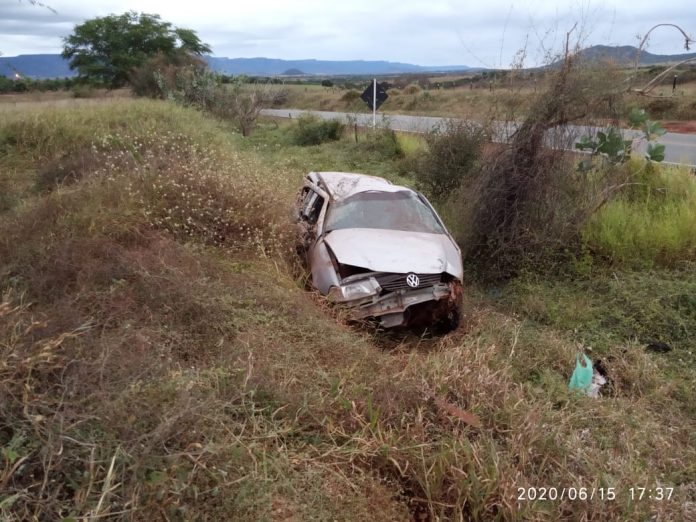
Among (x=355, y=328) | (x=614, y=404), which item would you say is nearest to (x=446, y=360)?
(x=355, y=328)

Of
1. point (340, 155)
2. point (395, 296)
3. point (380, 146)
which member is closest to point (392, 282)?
point (395, 296)

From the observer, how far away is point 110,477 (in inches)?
84.9

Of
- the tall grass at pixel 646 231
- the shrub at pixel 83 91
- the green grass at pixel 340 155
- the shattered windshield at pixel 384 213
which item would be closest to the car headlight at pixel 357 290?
the shattered windshield at pixel 384 213

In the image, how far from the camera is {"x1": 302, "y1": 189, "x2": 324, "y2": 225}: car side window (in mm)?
6350

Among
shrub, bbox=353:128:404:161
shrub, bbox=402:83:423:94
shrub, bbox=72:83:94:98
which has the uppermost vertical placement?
shrub, bbox=402:83:423:94

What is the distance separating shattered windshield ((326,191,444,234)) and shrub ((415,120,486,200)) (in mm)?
3596

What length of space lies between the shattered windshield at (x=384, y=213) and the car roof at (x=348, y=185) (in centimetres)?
13

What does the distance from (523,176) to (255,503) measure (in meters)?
5.95

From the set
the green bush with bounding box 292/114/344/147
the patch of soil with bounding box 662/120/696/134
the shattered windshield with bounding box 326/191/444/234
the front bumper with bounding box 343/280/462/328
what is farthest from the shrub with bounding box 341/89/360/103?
the front bumper with bounding box 343/280/462/328

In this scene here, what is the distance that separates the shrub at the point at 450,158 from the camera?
948 centimetres

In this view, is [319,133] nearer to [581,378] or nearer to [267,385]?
[581,378]

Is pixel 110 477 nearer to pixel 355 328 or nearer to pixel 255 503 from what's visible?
pixel 255 503

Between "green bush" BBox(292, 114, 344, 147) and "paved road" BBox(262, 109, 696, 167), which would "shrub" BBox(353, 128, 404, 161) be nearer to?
"paved road" BBox(262, 109, 696, 167)

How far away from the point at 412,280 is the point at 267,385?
81.4 inches
